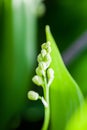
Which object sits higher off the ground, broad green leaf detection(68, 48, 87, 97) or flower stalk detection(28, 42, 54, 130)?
broad green leaf detection(68, 48, 87, 97)

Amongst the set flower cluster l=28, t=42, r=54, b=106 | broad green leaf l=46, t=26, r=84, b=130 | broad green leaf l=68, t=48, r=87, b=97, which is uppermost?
broad green leaf l=68, t=48, r=87, b=97

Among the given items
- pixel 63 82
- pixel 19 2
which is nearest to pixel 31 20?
pixel 19 2

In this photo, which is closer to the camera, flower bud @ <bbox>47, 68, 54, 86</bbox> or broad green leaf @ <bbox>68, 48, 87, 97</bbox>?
flower bud @ <bbox>47, 68, 54, 86</bbox>

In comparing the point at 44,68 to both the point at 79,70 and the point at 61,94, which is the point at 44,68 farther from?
the point at 79,70

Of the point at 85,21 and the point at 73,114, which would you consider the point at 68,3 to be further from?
the point at 73,114

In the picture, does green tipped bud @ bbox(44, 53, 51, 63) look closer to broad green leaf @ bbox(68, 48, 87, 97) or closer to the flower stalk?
the flower stalk

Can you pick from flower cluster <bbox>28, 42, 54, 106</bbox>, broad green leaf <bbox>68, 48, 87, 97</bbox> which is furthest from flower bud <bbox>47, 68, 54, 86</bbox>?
broad green leaf <bbox>68, 48, 87, 97</bbox>
